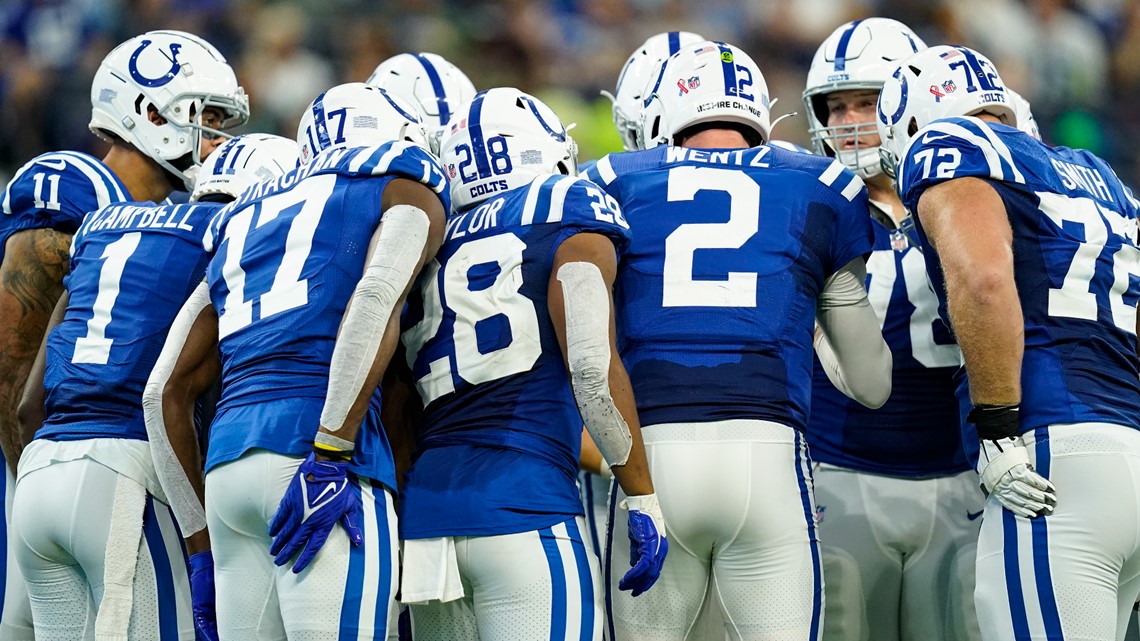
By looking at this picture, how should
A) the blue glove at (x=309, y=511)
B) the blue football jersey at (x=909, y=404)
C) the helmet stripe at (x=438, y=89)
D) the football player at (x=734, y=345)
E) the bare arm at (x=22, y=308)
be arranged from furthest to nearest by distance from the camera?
the helmet stripe at (x=438, y=89)
the bare arm at (x=22, y=308)
the blue football jersey at (x=909, y=404)
the football player at (x=734, y=345)
the blue glove at (x=309, y=511)

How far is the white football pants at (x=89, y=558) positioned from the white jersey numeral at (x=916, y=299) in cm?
264

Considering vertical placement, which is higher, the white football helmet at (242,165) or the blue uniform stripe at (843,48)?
the blue uniform stripe at (843,48)

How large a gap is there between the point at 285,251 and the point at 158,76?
6.76ft

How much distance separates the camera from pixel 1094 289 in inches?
151

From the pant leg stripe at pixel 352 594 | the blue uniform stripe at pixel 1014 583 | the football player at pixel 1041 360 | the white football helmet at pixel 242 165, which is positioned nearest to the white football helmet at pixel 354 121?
the white football helmet at pixel 242 165

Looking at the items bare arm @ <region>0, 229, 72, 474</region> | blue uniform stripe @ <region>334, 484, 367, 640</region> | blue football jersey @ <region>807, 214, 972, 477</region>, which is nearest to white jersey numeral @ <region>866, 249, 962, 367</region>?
blue football jersey @ <region>807, 214, 972, 477</region>

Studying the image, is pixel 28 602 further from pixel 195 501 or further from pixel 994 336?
pixel 994 336

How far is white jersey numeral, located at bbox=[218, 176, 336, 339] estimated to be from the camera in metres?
3.70

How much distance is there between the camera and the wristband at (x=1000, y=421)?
369 centimetres

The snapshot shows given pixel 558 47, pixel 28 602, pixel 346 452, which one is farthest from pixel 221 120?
pixel 558 47

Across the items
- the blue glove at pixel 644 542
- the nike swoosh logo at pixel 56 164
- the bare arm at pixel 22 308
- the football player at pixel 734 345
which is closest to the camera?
the blue glove at pixel 644 542

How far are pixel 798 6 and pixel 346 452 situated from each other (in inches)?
331

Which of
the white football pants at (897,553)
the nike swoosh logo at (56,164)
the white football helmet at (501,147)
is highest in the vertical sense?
the nike swoosh logo at (56,164)

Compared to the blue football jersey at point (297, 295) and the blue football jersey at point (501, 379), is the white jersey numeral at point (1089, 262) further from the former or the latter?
the blue football jersey at point (297, 295)
